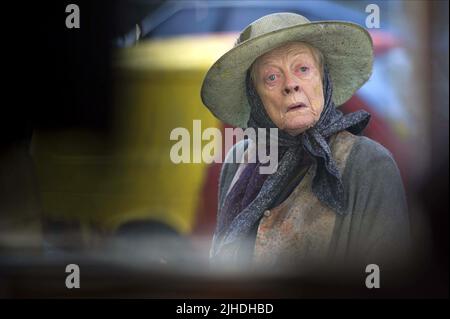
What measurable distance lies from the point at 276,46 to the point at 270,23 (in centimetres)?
11

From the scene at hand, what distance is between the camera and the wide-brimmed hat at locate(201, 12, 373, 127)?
11.8 ft

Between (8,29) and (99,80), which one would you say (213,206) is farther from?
(8,29)

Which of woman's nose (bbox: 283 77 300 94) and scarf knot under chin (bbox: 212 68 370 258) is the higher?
woman's nose (bbox: 283 77 300 94)

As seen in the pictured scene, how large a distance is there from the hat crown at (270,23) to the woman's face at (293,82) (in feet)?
0.33

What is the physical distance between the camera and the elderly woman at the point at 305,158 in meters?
3.65

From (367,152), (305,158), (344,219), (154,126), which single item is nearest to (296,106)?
(305,158)

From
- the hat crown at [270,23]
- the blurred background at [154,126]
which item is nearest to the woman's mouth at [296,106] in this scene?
the blurred background at [154,126]

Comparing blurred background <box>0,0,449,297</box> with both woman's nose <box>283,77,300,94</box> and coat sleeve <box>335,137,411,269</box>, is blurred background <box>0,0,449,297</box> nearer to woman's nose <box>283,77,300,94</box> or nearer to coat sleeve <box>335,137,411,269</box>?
coat sleeve <box>335,137,411,269</box>

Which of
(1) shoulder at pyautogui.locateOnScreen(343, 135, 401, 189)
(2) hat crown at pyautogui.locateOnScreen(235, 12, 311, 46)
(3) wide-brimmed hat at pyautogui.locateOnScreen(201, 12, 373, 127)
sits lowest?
(1) shoulder at pyautogui.locateOnScreen(343, 135, 401, 189)

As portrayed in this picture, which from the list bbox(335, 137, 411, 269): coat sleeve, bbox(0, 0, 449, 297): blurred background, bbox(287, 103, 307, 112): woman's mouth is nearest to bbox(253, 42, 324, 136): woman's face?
bbox(287, 103, 307, 112): woman's mouth

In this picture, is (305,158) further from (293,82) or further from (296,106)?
(293,82)
